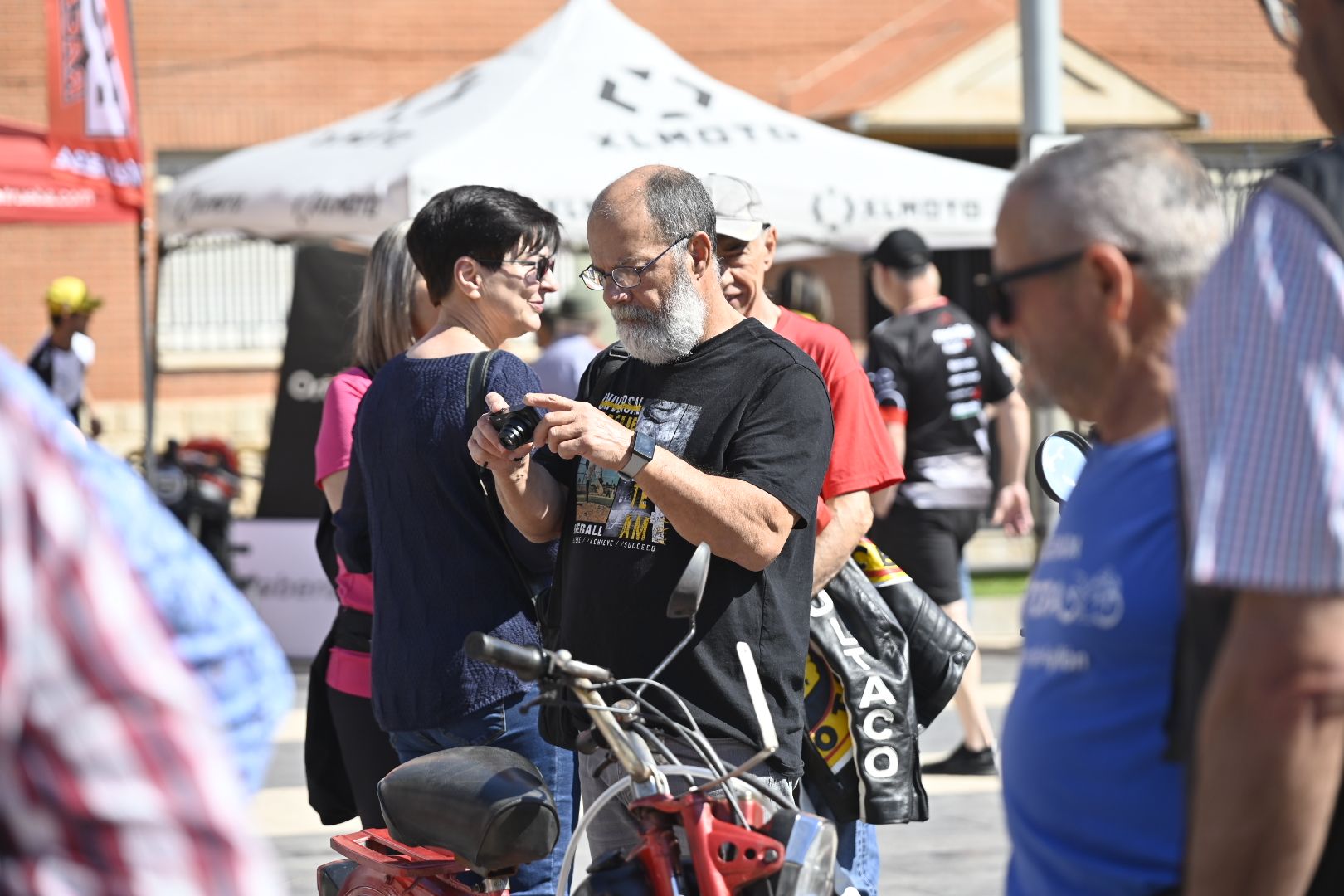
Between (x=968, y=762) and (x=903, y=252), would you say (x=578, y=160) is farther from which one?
(x=968, y=762)

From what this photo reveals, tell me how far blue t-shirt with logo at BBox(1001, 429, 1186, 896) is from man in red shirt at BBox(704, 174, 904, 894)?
1.53m

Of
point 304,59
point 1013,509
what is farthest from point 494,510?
point 304,59

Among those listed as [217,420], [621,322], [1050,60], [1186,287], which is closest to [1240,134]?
[1050,60]

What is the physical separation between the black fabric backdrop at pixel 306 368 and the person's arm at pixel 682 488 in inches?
284

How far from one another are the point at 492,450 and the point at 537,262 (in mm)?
797

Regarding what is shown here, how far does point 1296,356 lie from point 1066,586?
0.39 metres

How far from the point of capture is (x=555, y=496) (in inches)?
136

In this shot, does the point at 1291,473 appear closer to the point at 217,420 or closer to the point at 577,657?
the point at 577,657

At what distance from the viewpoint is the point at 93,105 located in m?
8.61

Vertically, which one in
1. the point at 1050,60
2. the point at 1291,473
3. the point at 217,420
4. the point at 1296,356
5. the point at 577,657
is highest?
the point at 1050,60

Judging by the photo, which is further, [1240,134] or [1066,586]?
[1240,134]

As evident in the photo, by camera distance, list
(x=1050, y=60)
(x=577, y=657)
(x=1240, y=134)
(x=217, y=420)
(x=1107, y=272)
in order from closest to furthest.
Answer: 1. (x=1107, y=272)
2. (x=577, y=657)
3. (x=1050, y=60)
4. (x=217, y=420)
5. (x=1240, y=134)

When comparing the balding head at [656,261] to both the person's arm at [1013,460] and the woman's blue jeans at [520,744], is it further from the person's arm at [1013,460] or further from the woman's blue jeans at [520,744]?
the person's arm at [1013,460]

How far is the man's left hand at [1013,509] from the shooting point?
301 inches
